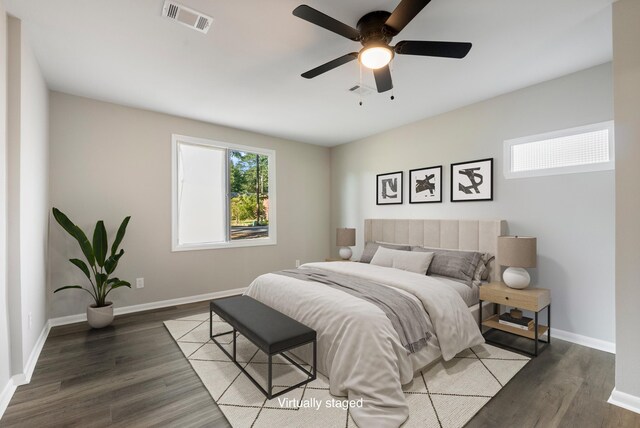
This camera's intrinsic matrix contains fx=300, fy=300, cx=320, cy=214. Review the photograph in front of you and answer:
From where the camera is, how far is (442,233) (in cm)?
397

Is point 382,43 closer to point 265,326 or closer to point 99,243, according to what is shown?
point 265,326

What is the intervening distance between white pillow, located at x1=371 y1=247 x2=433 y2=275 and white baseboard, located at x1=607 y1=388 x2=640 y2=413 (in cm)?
175

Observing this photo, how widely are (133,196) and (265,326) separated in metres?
2.84

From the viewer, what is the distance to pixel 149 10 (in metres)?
2.07

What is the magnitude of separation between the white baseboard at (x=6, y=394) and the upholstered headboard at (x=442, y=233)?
4219 mm

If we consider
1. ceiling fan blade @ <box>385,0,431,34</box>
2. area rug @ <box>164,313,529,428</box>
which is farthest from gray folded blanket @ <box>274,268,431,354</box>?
ceiling fan blade @ <box>385,0,431,34</box>

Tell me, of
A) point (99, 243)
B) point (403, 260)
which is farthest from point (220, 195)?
point (403, 260)

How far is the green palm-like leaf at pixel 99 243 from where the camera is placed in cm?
331

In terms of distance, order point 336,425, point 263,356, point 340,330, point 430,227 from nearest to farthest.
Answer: point 336,425 → point 340,330 → point 263,356 → point 430,227

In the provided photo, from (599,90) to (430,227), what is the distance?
2.17m

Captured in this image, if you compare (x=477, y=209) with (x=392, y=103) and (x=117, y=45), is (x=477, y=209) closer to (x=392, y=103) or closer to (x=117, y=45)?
(x=392, y=103)

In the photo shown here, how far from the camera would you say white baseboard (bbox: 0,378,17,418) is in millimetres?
1971

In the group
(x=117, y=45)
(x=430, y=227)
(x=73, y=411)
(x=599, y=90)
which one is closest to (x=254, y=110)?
(x=117, y=45)

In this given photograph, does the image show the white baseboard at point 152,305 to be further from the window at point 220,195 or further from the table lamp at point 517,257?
the table lamp at point 517,257
